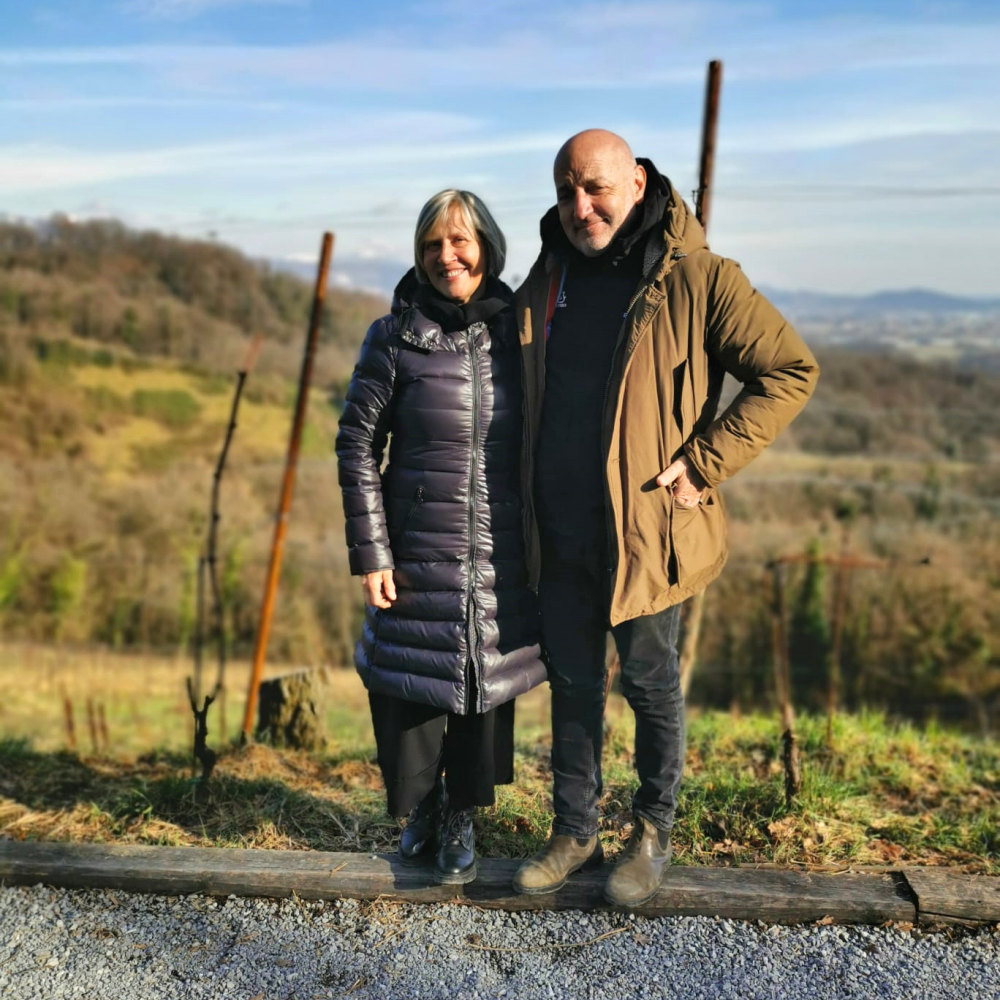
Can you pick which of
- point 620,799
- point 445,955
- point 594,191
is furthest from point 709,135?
point 445,955

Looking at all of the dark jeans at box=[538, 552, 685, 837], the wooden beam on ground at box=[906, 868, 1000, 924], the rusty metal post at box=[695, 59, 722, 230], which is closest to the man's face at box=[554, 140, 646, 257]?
the dark jeans at box=[538, 552, 685, 837]

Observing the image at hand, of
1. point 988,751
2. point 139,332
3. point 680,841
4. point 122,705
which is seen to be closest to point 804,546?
point 122,705

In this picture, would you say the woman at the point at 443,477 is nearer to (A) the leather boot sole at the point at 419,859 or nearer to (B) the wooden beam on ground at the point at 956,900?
(A) the leather boot sole at the point at 419,859

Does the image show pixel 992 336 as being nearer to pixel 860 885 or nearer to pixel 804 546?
pixel 804 546

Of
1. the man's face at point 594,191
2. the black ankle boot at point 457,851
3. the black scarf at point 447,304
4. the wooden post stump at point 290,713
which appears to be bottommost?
the wooden post stump at point 290,713

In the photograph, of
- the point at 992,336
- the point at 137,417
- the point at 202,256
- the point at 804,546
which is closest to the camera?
the point at 804,546

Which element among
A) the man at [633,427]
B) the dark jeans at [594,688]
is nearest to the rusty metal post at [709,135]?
the man at [633,427]

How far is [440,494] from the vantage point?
8.64ft

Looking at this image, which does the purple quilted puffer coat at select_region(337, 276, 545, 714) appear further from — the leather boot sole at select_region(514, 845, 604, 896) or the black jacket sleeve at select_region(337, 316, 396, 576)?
the leather boot sole at select_region(514, 845, 604, 896)

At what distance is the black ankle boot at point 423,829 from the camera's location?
2998mm

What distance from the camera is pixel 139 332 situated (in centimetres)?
3566

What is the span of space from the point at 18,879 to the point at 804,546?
73.5 feet

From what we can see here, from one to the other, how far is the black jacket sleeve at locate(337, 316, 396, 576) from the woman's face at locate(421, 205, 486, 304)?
17 cm

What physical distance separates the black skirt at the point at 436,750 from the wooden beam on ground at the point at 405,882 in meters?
0.25
